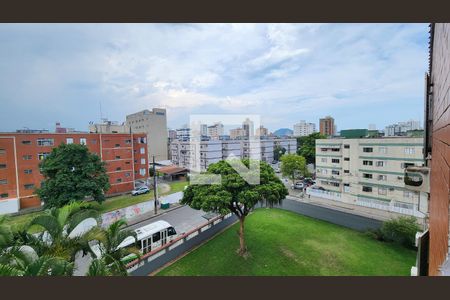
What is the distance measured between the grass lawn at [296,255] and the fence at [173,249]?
0.27 meters

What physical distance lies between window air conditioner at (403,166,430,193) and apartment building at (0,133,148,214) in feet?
50.2

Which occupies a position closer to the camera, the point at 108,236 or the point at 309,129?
the point at 108,236

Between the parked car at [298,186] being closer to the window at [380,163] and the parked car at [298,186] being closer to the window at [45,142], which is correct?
the window at [380,163]

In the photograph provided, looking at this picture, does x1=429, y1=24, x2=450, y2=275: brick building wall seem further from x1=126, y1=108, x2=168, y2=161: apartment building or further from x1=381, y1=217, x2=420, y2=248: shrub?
x1=126, y1=108, x2=168, y2=161: apartment building

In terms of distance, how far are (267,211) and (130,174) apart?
10.3 meters

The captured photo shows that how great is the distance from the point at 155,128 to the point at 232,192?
19.1m

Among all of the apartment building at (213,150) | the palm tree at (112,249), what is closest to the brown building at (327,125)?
the apartment building at (213,150)

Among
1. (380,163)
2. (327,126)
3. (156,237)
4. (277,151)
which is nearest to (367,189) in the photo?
(380,163)

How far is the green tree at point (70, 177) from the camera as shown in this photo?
393 inches

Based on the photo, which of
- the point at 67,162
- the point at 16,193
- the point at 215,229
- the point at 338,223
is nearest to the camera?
the point at 215,229

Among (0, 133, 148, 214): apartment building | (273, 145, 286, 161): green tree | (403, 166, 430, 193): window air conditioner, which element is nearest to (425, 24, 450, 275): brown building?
(403, 166, 430, 193): window air conditioner

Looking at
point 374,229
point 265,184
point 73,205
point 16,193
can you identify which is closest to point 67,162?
point 16,193

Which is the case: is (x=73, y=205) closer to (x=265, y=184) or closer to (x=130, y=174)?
(x=265, y=184)

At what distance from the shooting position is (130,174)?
1548 centimetres
